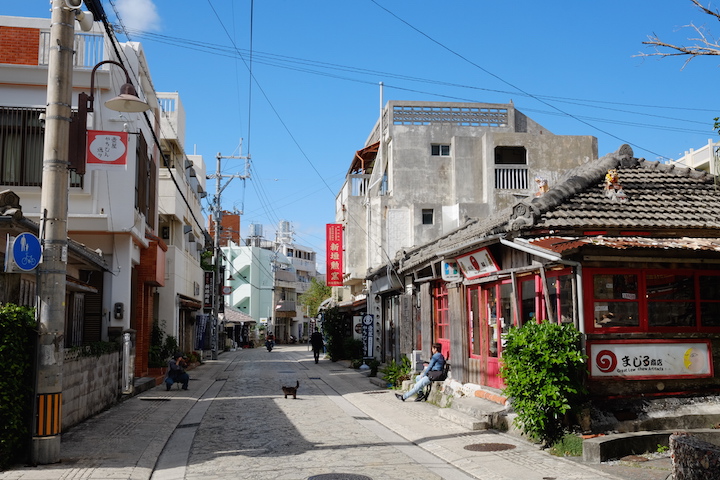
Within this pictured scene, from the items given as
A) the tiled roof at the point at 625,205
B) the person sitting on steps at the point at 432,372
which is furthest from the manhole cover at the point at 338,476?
the person sitting on steps at the point at 432,372

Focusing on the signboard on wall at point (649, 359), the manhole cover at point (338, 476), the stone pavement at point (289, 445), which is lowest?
the stone pavement at point (289, 445)

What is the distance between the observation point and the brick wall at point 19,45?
17.9 metres

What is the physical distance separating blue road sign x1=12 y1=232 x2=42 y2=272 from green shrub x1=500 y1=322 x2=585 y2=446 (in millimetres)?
6918

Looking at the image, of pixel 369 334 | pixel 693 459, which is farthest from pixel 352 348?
pixel 693 459

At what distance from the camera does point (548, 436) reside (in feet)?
33.5

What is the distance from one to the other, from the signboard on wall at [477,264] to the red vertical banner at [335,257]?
2333cm

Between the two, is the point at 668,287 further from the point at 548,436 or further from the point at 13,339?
the point at 13,339

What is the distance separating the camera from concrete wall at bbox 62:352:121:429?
1255 centimetres

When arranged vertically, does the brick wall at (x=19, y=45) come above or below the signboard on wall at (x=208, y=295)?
above

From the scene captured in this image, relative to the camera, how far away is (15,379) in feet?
29.5

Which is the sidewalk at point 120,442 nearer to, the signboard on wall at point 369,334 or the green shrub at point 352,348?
the signboard on wall at point 369,334

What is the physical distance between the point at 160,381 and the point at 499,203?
16035 mm

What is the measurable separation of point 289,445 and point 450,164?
22287 millimetres

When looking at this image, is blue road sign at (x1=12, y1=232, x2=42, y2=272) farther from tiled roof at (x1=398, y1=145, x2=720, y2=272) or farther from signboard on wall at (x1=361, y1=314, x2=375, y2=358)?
signboard on wall at (x1=361, y1=314, x2=375, y2=358)
